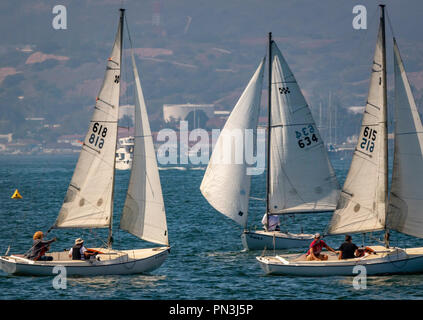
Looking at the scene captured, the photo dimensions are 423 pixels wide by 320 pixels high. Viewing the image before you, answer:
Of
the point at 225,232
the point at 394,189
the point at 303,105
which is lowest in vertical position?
the point at 225,232

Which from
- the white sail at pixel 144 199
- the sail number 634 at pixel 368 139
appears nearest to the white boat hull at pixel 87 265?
the white sail at pixel 144 199

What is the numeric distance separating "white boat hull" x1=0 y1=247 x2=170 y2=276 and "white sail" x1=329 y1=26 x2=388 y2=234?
6.97 metres

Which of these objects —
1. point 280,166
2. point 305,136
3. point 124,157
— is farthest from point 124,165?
point 305,136

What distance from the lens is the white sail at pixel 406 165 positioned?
27297 mm

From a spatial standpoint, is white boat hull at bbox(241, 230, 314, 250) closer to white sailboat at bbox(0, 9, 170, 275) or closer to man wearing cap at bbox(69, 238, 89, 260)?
white sailboat at bbox(0, 9, 170, 275)

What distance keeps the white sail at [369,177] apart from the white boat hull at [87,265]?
22.9 feet

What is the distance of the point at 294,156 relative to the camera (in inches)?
1289

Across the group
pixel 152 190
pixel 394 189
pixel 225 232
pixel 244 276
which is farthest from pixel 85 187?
pixel 225 232

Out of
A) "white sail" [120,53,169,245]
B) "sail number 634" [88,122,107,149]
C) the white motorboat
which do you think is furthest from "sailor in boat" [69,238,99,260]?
the white motorboat

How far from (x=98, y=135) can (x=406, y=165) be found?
36.0 feet

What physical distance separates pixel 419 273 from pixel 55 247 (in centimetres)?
1722

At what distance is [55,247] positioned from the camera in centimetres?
3638

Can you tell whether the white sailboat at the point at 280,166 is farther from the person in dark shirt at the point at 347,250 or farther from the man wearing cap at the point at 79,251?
the man wearing cap at the point at 79,251
